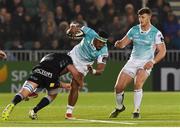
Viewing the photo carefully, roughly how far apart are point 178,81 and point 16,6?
589cm

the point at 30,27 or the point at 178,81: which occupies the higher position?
the point at 30,27

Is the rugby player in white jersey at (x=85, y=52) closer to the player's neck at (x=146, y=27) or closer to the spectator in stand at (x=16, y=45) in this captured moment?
the player's neck at (x=146, y=27)

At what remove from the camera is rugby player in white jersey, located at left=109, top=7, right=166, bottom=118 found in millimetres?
16766

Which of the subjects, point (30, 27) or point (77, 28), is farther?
point (30, 27)

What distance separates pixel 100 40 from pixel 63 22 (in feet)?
36.2

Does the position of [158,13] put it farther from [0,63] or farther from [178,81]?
[0,63]

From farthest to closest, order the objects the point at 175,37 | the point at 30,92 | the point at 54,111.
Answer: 1. the point at 175,37
2. the point at 54,111
3. the point at 30,92

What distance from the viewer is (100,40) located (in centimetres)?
1659

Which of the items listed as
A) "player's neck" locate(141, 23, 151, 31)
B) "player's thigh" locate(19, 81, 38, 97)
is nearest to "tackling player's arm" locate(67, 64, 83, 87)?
"player's thigh" locate(19, 81, 38, 97)

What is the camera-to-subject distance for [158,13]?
28.4m

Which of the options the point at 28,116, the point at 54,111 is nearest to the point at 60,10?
the point at 54,111

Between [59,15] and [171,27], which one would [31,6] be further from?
[171,27]

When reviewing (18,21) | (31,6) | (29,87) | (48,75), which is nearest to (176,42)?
(31,6)

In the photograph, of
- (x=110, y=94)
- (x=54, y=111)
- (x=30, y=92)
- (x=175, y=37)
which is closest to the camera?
(x=30, y=92)
